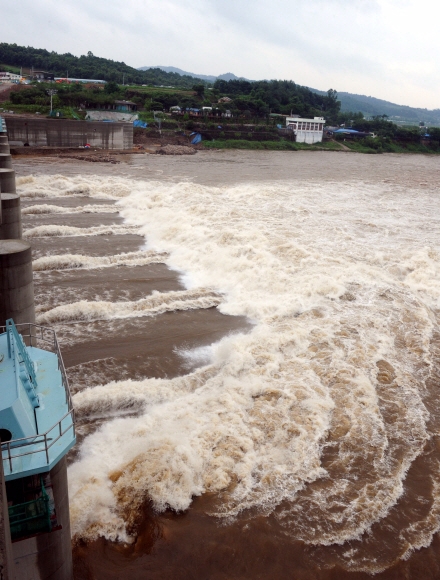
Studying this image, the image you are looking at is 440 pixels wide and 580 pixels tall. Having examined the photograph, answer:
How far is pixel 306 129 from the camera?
6175 centimetres

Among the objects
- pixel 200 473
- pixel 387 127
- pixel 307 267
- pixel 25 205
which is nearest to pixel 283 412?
pixel 200 473

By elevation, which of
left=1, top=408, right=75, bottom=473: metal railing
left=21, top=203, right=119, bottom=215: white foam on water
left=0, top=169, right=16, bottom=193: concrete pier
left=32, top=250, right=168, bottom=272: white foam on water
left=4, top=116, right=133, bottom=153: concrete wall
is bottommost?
left=32, top=250, right=168, bottom=272: white foam on water

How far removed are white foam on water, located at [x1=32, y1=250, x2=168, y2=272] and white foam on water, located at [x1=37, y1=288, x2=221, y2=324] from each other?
2.66 meters

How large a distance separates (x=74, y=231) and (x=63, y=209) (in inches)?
151

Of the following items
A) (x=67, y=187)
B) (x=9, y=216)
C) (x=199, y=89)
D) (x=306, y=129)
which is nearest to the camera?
(x=9, y=216)

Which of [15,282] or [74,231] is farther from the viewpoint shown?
[74,231]

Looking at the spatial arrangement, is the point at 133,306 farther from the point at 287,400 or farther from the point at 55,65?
the point at 55,65

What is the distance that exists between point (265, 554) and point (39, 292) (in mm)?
8423

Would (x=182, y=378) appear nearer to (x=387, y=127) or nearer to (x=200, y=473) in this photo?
(x=200, y=473)

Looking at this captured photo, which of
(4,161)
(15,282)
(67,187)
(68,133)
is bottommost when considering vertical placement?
(67,187)

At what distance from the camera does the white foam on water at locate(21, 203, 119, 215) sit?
1953 cm

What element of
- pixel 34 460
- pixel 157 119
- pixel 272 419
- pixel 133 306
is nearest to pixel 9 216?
pixel 133 306

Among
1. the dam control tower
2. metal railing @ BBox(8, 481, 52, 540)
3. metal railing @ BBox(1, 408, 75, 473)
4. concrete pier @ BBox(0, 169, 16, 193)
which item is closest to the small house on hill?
concrete pier @ BBox(0, 169, 16, 193)

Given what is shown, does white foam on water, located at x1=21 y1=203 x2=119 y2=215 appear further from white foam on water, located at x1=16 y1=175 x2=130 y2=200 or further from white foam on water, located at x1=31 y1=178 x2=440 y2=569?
white foam on water, located at x1=31 y1=178 x2=440 y2=569
